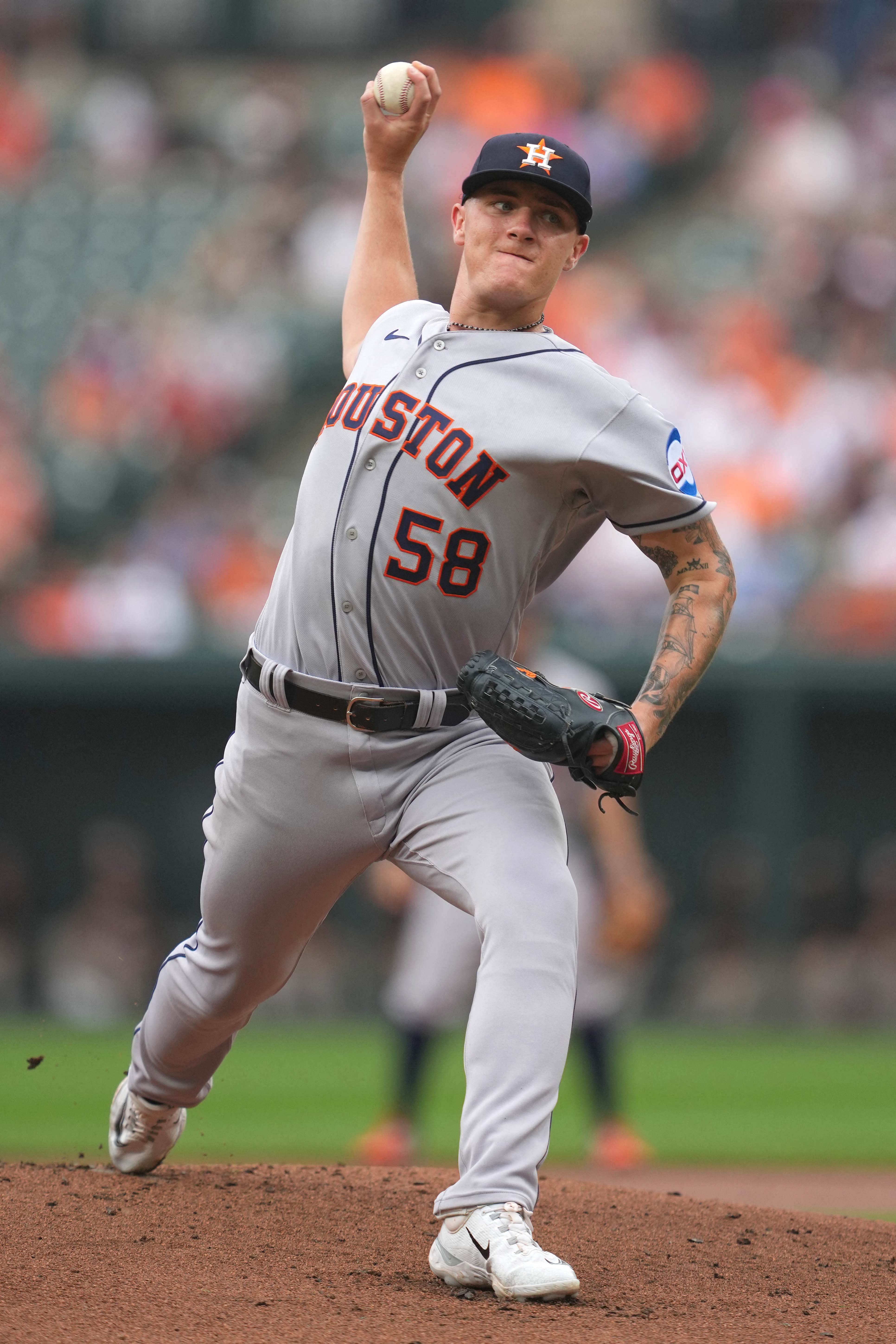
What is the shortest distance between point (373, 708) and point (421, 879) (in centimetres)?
31

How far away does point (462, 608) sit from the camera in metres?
2.80

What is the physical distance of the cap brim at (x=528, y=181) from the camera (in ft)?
9.21

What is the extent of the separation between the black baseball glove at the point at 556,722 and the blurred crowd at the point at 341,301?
22.1 feet

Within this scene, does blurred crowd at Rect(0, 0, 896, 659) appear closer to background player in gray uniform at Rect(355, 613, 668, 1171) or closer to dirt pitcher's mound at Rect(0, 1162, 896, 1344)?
background player in gray uniform at Rect(355, 613, 668, 1171)

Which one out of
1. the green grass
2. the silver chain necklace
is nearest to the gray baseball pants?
the silver chain necklace

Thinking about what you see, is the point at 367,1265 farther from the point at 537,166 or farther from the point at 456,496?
the point at 537,166

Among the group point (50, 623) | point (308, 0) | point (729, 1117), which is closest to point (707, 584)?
point (729, 1117)

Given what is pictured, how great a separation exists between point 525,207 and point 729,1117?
5.01 m

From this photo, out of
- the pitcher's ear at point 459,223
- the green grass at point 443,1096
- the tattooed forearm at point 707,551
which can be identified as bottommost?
the green grass at point 443,1096

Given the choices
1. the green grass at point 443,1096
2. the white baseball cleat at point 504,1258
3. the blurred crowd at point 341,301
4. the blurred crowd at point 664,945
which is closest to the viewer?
the white baseball cleat at point 504,1258

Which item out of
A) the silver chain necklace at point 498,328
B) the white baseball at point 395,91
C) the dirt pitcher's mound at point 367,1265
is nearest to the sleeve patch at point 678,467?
the silver chain necklace at point 498,328

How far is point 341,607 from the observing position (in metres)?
2.82

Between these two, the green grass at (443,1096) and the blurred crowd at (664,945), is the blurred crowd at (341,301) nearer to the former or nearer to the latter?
the blurred crowd at (664,945)

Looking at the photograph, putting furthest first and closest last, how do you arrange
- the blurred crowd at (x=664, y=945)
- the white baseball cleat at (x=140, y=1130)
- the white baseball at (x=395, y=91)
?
the blurred crowd at (x=664, y=945), the white baseball cleat at (x=140, y=1130), the white baseball at (x=395, y=91)
